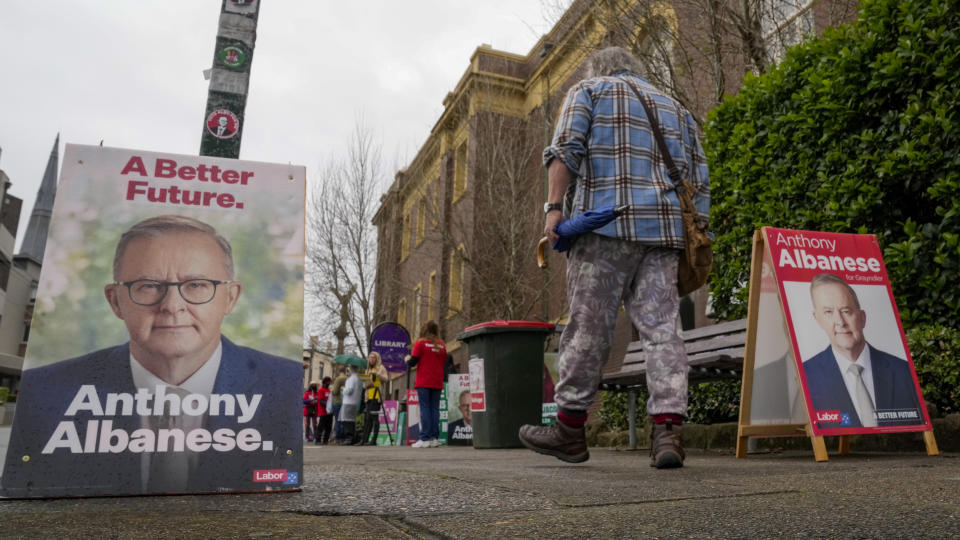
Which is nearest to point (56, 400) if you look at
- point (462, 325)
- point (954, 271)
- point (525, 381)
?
point (954, 271)


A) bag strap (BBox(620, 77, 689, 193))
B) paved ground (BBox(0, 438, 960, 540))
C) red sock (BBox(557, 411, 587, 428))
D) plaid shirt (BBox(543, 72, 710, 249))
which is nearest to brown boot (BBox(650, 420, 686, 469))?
red sock (BBox(557, 411, 587, 428))

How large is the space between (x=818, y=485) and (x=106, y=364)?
2.33 metres

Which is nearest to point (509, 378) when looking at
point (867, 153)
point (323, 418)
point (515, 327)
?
point (515, 327)

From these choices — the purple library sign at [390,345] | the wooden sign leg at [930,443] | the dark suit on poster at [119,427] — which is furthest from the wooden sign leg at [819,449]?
the purple library sign at [390,345]

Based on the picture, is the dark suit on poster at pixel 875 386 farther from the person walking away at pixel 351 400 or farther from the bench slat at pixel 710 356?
the person walking away at pixel 351 400

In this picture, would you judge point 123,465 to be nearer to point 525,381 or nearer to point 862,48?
point 862,48

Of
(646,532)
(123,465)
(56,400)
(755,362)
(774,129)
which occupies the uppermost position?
(774,129)

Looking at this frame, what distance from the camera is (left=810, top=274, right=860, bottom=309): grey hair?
14.5 feet

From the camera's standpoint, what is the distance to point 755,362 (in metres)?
4.38

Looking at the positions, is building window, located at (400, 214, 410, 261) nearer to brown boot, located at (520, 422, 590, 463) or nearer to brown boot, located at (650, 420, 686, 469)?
brown boot, located at (520, 422, 590, 463)

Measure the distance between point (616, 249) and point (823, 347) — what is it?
1475mm

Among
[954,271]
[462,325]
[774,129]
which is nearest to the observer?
[954,271]

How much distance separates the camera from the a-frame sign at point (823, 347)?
4.16 m

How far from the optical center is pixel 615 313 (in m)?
3.73
